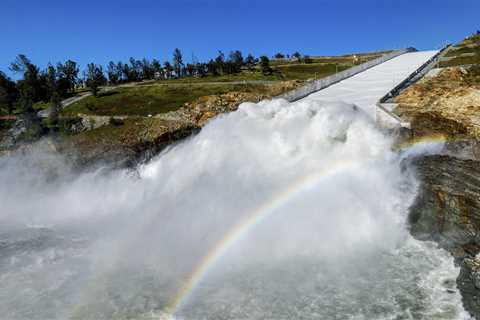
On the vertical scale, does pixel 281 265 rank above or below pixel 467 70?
below

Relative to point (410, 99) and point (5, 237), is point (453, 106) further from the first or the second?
point (5, 237)

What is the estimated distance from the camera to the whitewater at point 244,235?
11570 mm

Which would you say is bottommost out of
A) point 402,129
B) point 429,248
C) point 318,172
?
point 429,248

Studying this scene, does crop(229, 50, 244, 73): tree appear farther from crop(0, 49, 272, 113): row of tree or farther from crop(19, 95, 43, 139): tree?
crop(19, 95, 43, 139): tree

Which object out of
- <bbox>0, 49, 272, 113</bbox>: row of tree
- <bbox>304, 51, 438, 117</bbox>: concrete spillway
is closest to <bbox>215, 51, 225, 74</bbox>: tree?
<bbox>0, 49, 272, 113</bbox>: row of tree

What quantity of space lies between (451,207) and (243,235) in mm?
7856

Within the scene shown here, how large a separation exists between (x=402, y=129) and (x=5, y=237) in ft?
61.7

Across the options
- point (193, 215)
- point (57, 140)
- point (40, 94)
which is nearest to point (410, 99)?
point (193, 215)

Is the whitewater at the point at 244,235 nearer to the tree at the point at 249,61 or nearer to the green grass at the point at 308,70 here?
the green grass at the point at 308,70

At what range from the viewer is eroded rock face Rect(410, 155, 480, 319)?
43.9 feet

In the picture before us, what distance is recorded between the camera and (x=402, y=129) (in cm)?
1903

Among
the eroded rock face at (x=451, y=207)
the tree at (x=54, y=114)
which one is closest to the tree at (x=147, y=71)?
the tree at (x=54, y=114)

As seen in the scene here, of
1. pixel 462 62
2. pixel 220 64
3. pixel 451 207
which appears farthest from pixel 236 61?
pixel 451 207

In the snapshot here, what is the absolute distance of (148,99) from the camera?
60.7m
